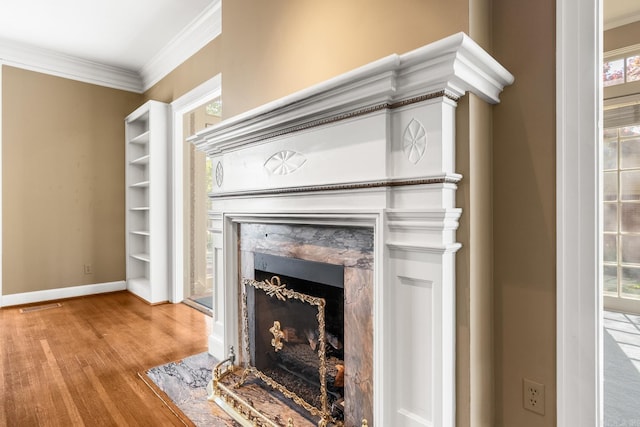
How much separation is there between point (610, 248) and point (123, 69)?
17.7 ft

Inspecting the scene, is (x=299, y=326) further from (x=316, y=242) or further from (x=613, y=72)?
(x=613, y=72)

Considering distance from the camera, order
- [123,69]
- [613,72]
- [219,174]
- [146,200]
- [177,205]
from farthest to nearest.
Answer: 1. [146,200]
2. [123,69]
3. [177,205]
4. [219,174]
5. [613,72]

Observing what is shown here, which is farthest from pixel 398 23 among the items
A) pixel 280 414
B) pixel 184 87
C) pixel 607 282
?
pixel 184 87

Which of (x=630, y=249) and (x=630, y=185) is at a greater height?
(x=630, y=185)

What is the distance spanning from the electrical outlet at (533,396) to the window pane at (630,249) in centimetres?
58

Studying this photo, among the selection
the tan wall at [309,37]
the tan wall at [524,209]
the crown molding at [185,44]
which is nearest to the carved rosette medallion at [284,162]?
the tan wall at [309,37]

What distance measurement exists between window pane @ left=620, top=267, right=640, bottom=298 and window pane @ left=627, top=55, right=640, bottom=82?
720mm

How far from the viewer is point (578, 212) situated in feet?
4.18

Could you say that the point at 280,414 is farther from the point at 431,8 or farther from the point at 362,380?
the point at 431,8

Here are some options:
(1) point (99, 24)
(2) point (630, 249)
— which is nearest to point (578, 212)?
(2) point (630, 249)

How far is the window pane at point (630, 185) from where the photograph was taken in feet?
4.33

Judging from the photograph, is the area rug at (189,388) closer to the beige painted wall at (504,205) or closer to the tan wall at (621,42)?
the beige painted wall at (504,205)

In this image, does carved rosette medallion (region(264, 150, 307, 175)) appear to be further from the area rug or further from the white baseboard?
the white baseboard

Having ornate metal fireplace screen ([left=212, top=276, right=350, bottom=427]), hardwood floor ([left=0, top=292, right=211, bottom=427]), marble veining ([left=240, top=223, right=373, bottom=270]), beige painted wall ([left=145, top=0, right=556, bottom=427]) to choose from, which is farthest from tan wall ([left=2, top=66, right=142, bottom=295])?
beige painted wall ([left=145, top=0, right=556, bottom=427])
